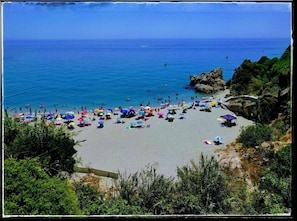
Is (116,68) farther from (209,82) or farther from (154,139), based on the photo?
(209,82)

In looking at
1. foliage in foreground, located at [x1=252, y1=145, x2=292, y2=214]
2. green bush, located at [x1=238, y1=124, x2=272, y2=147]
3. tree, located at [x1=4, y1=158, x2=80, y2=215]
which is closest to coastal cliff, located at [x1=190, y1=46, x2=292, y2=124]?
green bush, located at [x1=238, y1=124, x2=272, y2=147]

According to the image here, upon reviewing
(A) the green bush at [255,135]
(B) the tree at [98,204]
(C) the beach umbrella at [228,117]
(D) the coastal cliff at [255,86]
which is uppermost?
(D) the coastal cliff at [255,86]

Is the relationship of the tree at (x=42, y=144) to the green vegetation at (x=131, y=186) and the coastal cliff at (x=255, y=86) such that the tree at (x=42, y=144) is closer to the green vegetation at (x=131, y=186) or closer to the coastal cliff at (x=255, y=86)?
the green vegetation at (x=131, y=186)

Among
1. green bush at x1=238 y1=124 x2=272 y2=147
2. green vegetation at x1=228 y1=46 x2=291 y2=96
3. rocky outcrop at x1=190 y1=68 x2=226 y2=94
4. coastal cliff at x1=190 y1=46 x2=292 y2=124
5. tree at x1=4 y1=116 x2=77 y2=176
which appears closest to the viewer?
tree at x1=4 y1=116 x2=77 y2=176

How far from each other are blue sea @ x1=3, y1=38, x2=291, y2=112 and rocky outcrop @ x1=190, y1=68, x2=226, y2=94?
0.12 metres

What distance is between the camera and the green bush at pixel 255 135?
558 cm

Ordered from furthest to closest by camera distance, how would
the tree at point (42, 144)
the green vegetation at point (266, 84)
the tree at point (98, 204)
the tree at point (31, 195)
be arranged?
the green vegetation at point (266, 84) < the tree at point (42, 144) < the tree at point (98, 204) < the tree at point (31, 195)

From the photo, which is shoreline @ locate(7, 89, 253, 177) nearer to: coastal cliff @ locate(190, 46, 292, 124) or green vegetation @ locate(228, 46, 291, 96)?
coastal cliff @ locate(190, 46, 292, 124)

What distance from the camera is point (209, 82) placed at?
7.94m

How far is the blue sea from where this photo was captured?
20.5ft

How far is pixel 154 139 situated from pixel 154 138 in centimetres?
4

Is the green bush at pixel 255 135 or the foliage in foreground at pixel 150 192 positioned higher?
the green bush at pixel 255 135

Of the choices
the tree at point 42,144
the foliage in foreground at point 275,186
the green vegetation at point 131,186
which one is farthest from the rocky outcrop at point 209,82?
the tree at point 42,144

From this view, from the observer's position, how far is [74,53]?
6.78m
